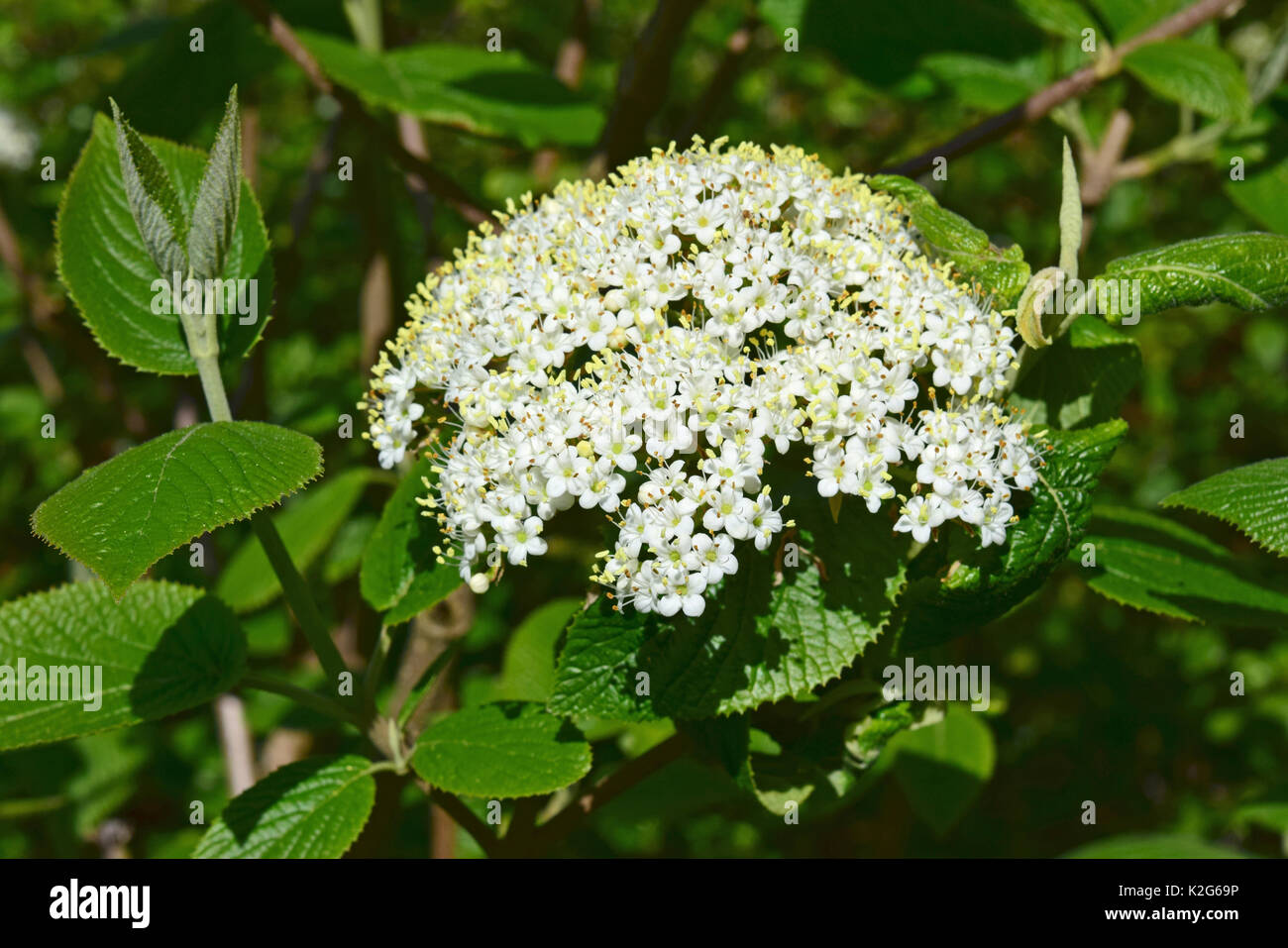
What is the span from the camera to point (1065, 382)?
1506mm

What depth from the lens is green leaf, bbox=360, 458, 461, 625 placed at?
147cm

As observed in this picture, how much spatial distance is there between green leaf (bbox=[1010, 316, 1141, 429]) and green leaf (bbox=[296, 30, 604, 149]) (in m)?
1.06

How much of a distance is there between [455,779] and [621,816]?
828 mm

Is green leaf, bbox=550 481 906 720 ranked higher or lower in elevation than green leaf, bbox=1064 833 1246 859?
higher

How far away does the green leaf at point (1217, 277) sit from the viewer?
1.29m

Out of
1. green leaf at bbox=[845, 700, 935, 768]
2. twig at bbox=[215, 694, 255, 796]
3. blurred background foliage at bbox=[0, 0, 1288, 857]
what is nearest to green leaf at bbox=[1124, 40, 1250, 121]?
blurred background foliage at bbox=[0, 0, 1288, 857]

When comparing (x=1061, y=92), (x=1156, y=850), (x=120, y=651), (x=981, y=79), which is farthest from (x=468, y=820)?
(x=981, y=79)

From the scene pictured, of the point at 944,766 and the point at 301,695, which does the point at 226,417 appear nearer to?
the point at 301,695

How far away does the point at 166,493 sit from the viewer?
116cm

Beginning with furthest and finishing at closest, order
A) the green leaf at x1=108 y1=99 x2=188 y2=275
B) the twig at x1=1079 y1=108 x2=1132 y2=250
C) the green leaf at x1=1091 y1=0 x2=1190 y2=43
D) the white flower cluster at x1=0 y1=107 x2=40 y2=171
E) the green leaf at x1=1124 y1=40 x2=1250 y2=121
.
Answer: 1. the white flower cluster at x1=0 y1=107 x2=40 y2=171
2. the twig at x1=1079 y1=108 x2=1132 y2=250
3. the green leaf at x1=1091 y1=0 x2=1190 y2=43
4. the green leaf at x1=1124 y1=40 x2=1250 y2=121
5. the green leaf at x1=108 y1=99 x2=188 y2=275

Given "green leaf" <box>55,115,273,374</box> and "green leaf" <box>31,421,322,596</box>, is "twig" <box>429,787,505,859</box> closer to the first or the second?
"green leaf" <box>31,421,322,596</box>

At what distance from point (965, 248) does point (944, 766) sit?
138cm
